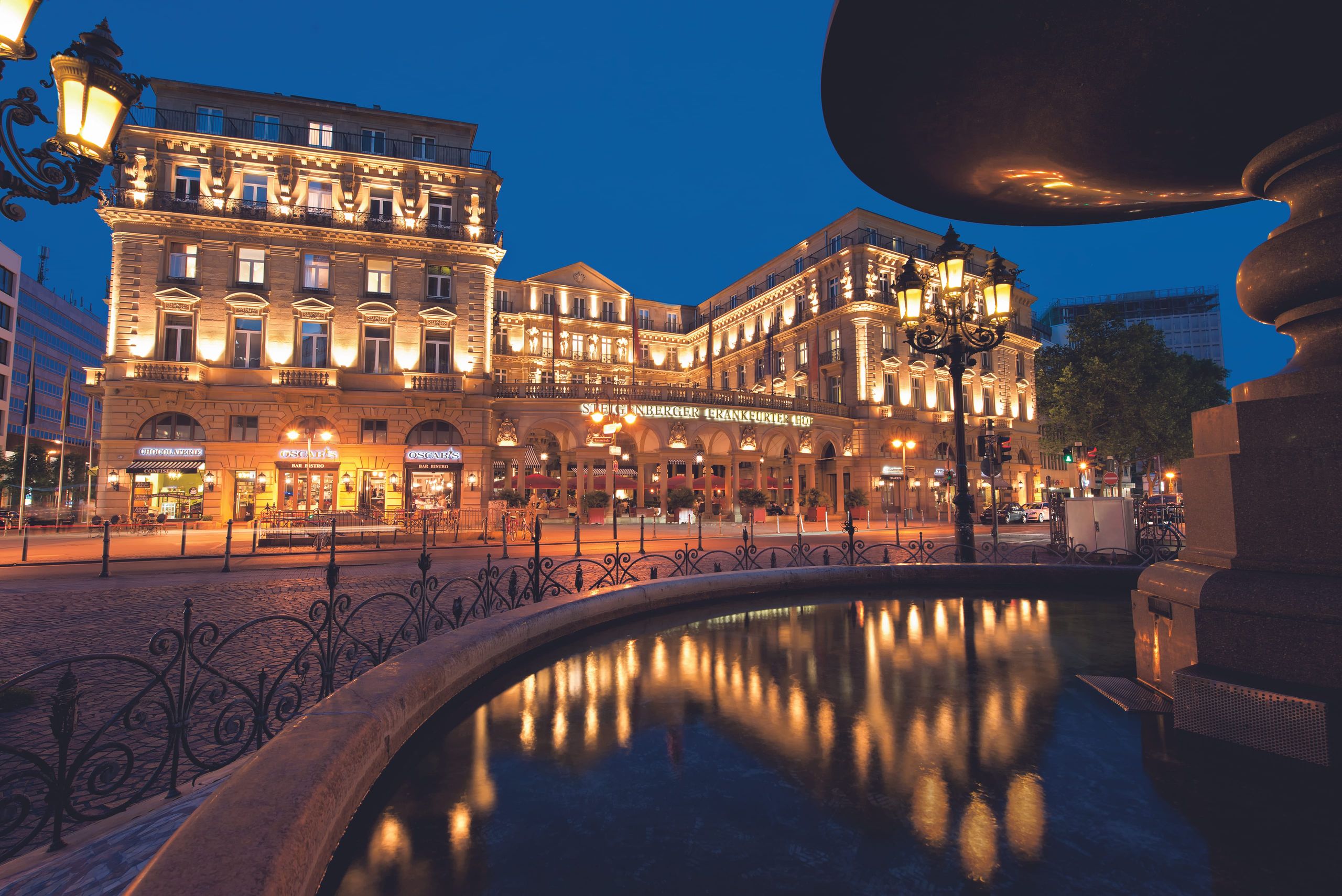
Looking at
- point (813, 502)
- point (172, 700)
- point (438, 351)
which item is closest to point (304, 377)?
point (438, 351)

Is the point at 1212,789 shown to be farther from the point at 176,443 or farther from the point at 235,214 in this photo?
the point at 235,214

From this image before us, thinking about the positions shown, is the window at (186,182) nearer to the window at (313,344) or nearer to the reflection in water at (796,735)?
the window at (313,344)

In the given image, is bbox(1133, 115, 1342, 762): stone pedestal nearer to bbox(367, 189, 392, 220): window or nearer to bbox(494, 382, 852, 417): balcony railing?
bbox(494, 382, 852, 417): balcony railing

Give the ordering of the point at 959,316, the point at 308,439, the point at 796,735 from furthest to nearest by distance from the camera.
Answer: the point at 308,439, the point at 959,316, the point at 796,735

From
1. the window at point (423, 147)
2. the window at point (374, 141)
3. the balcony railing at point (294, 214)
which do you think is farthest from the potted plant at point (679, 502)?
the window at point (374, 141)

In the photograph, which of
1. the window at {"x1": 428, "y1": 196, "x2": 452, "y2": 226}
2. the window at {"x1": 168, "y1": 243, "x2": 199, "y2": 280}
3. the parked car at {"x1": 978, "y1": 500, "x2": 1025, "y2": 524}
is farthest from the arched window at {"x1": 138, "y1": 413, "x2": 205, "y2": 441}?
the parked car at {"x1": 978, "y1": 500, "x2": 1025, "y2": 524}

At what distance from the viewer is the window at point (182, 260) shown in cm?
2815

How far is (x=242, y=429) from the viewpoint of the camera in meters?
28.1

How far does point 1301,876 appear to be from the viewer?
7.41 feet

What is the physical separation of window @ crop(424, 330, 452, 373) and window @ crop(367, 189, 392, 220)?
6503 mm

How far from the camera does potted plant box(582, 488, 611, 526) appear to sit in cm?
3011

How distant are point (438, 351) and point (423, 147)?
11.3 m

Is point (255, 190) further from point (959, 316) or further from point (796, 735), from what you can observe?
point (796, 735)


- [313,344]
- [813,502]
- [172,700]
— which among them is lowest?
[172,700]
